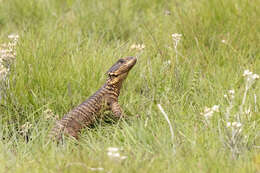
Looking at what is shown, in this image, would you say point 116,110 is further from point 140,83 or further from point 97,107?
point 140,83

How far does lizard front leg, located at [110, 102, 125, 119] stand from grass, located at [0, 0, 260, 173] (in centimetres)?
10

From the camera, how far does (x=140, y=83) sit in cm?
565

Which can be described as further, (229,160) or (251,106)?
(251,106)

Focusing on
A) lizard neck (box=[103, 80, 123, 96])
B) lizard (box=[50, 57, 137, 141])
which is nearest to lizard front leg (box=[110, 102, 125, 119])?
lizard (box=[50, 57, 137, 141])

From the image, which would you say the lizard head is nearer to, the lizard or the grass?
the lizard

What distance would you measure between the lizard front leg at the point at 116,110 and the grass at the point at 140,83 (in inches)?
3.9

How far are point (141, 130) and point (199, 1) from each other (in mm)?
3272

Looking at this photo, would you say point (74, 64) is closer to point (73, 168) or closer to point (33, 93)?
point (33, 93)

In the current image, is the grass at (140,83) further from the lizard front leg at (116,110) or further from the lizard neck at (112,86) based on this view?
the lizard neck at (112,86)

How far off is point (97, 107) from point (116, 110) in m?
0.24

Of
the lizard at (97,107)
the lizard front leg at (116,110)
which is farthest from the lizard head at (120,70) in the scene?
the lizard front leg at (116,110)

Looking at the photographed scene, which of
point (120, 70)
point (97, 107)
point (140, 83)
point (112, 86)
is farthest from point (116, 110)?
point (140, 83)

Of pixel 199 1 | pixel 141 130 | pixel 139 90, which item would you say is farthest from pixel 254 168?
pixel 199 1

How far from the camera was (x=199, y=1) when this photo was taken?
708 cm
